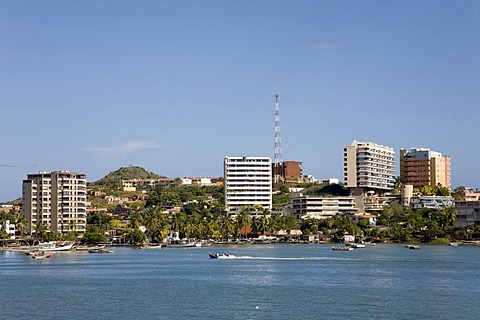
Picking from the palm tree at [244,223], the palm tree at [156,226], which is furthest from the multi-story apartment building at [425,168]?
the palm tree at [156,226]

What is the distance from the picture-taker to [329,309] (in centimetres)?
4691

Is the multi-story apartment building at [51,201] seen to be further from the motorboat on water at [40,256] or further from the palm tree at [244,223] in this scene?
the motorboat on water at [40,256]

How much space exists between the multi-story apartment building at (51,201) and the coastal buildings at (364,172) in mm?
62788

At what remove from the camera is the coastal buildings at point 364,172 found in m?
176

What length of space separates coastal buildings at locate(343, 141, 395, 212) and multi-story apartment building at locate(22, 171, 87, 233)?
62.8 meters

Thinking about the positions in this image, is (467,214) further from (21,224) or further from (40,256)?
(21,224)

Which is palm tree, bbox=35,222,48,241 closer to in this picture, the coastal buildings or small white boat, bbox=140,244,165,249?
small white boat, bbox=140,244,165,249

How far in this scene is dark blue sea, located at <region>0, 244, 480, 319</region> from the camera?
151 ft

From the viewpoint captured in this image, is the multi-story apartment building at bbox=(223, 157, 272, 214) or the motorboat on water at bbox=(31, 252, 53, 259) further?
the multi-story apartment building at bbox=(223, 157, 272, 214)

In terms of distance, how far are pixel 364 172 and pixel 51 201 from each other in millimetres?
68727

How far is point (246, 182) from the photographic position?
18375cm

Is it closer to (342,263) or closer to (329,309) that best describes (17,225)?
(342,263)

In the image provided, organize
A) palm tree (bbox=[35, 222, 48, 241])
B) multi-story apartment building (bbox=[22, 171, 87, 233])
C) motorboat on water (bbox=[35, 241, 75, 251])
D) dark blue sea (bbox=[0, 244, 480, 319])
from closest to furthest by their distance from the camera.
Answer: dark blue sea (bbox=[0, 244, 480, 319]), motorboat on water (bbox=[35, 241, 75, 251]), palm tree (bbox=[35, 222, 48, 241]), multi-story apartment building (bbox=[22, 171, 87, 233])

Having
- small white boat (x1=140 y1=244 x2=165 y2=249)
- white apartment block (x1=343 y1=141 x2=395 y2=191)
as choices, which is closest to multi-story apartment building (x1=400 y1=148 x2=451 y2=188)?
white apartment block (x1=343 y1=141 x2=395 y2=191)
